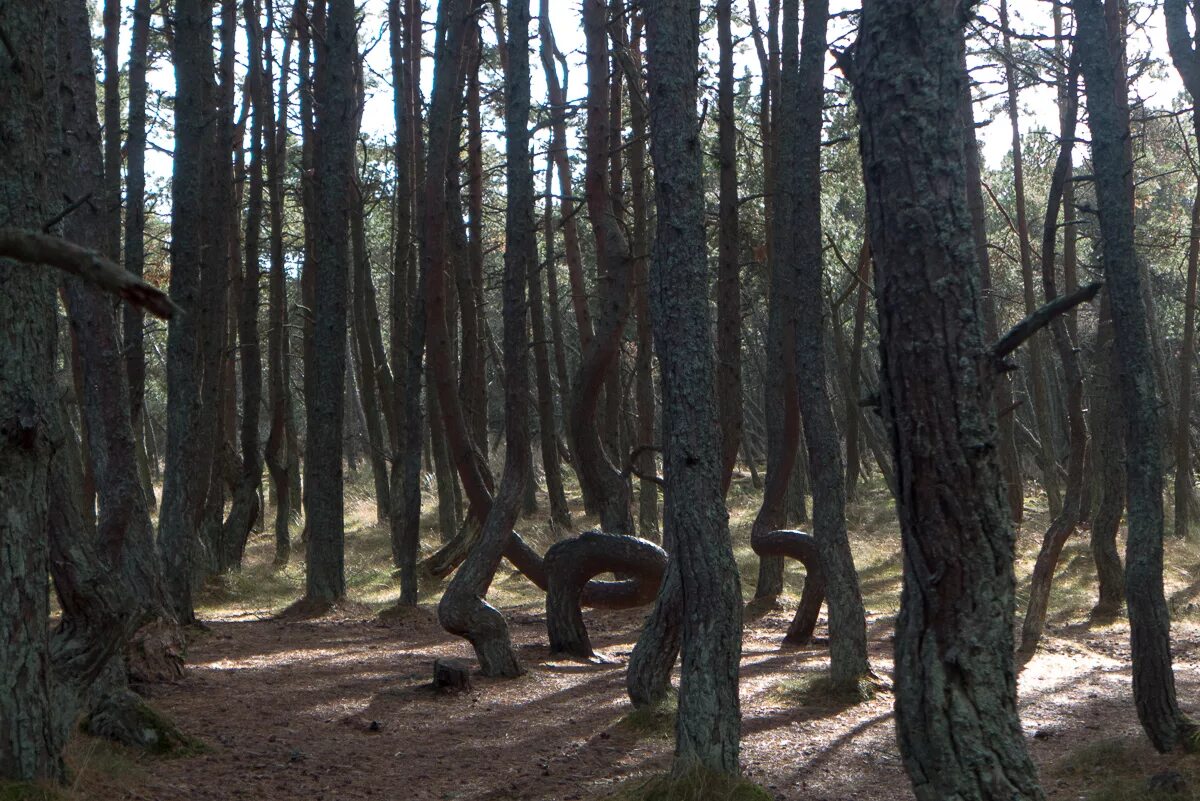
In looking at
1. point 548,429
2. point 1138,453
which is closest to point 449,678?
point 1138,453

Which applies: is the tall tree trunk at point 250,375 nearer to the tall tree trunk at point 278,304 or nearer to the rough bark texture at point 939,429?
the tall tree trunk at point 278,304

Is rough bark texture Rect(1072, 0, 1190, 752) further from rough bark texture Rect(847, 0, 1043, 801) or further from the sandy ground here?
rough bark texture Rect(847, 0, 1043, 801)

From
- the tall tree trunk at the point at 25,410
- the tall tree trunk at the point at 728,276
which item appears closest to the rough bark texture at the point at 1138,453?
the tall tree trunk at the point at 25,410

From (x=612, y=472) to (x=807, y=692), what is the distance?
3.21 meters

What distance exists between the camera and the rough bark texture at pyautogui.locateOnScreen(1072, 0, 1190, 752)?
22.8 feet

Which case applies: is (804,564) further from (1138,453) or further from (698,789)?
(698,789)

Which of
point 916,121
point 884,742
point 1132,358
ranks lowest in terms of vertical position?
point 884,742

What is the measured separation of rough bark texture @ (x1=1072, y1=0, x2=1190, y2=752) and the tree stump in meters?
4.67

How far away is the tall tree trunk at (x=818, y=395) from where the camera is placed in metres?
9.10

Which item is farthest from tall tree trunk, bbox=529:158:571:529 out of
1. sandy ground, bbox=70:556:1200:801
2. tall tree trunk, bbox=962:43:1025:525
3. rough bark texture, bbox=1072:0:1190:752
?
rough bark texture, bbox=1072:0:1190:752

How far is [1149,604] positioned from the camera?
6.98 meters

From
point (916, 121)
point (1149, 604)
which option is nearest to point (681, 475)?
point (916, 121)

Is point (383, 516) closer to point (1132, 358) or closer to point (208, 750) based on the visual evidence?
point (208, 750)

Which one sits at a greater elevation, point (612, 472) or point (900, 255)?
point (900, 255)
